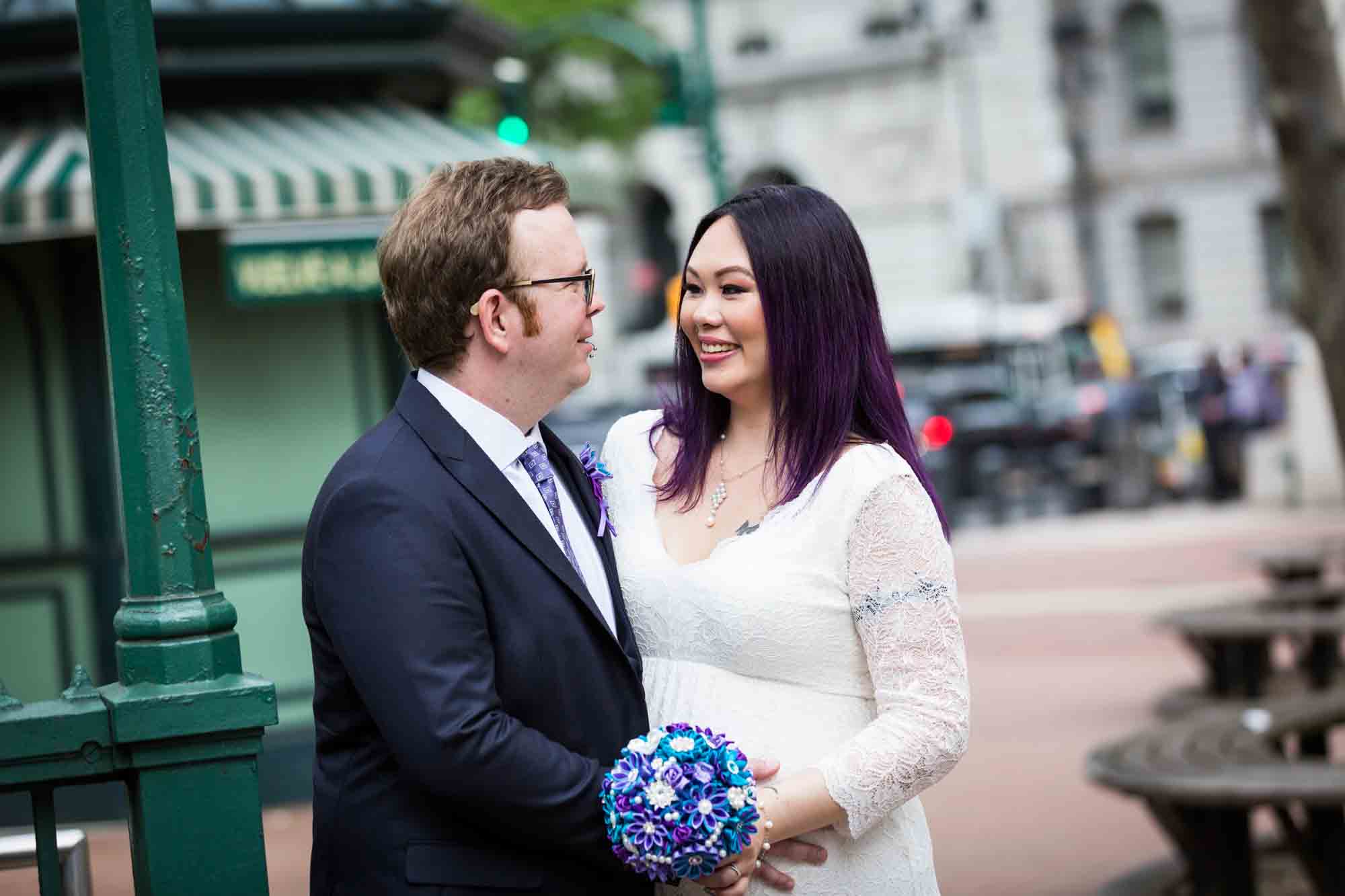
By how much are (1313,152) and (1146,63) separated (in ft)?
131

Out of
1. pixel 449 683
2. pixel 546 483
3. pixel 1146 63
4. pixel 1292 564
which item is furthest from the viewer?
pixel 1146 63

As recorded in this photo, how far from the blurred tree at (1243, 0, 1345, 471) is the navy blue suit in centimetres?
408

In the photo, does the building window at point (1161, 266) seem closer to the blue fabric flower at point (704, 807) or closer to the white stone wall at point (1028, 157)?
the white stone wall at point (1028, 157)

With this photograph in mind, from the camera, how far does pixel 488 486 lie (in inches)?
108

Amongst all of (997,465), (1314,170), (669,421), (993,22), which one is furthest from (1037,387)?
Result: (669,421)

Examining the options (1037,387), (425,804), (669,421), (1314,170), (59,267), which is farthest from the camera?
(1037,387)

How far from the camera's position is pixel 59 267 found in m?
8.92

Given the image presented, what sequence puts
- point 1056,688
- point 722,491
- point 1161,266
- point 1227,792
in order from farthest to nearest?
point 1161,266
point 1056,688
point 1227,792
point 722,491

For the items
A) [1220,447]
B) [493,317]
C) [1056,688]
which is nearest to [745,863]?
[493,317]

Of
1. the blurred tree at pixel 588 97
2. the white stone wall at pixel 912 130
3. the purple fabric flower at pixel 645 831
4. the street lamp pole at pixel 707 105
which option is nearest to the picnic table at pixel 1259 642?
the purple fabric flower at pixel 645 831

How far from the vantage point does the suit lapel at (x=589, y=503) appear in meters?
3.01

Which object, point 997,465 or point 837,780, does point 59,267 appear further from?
point 997,465

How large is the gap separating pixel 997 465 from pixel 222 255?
51.5 feet

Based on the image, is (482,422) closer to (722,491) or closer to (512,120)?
(722,491)
